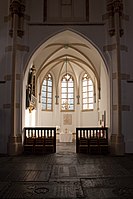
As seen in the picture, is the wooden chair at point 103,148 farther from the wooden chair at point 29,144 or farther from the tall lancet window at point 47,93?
the tall lancet window at point 47,93

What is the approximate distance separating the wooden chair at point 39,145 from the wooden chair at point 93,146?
6.13ft

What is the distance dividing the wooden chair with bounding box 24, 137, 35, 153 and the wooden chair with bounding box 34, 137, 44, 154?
0.12 meters

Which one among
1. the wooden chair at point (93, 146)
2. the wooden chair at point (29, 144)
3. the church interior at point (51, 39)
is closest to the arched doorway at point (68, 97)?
the church interior at point (51, 39)

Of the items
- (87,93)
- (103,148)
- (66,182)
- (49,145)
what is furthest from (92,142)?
(87,93)

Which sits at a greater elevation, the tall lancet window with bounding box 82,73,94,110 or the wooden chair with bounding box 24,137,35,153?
the tall lancet window with bounding box 82,73,94,110

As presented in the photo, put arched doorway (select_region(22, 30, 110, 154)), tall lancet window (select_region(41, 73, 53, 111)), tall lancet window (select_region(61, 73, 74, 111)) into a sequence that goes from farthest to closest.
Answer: tall lancet window (select_region(61, 73, 74, 111)) → tall lancet window (select_region(41, 73, 53, 111)) → arched doorway (select_region(22, 30, 110, 154))

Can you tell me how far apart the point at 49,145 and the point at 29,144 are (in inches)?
30.9

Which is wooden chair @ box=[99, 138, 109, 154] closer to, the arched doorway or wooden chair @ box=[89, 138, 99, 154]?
wooden chair @ box=[89, 138, 99, 154]

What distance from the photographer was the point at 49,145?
9711 millimetres

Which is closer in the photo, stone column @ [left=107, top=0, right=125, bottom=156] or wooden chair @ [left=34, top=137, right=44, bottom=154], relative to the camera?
stone column @ [left=107, top=0, right=125, bottom=156]

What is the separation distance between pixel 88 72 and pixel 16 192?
1511cm

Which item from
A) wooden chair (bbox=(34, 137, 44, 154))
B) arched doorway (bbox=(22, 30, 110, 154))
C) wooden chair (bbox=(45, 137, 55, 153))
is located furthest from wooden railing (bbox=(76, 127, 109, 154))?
arched doorway (bbox=(22, 30, 110, 154))

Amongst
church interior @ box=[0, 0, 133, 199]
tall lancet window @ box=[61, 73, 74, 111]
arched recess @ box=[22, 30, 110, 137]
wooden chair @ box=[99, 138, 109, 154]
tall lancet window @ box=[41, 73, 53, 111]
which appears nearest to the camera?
church interior @ box=[0, 0, 133, 199]

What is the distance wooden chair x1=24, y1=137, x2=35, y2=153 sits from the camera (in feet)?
31.4
